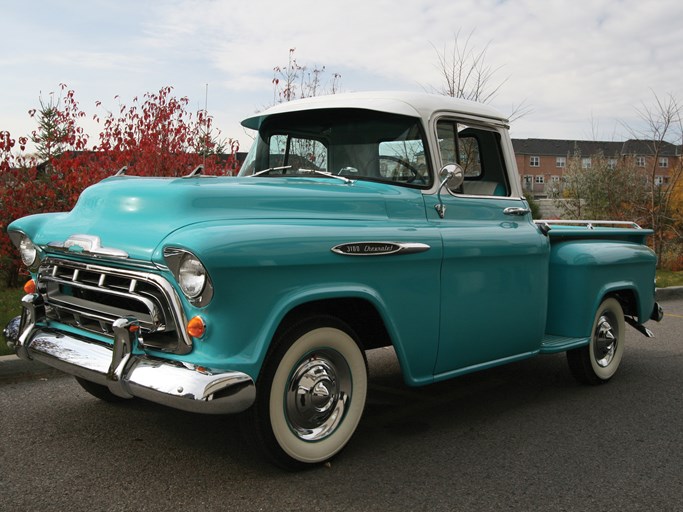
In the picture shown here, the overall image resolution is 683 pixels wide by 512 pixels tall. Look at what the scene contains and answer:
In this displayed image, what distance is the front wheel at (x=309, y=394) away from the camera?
3.23 m

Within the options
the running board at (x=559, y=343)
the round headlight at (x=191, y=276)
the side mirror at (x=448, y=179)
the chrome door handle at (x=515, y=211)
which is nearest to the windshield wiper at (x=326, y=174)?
the side mirror at (x=448, y=179)

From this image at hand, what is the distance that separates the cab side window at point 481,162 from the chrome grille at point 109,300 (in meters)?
2.20

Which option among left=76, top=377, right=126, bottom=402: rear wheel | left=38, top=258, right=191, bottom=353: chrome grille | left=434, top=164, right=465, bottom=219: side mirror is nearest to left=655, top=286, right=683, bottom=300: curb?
left=434, top=164, right=465, bottom=219: side mirror

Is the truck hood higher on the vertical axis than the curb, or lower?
higher

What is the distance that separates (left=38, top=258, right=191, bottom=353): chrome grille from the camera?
3096mm

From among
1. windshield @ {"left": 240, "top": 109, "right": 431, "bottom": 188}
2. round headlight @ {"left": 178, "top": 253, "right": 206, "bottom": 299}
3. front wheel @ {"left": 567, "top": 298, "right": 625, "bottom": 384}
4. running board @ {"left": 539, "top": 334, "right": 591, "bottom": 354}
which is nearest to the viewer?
round headlight @ {"left": 178, "top": 253, "right": 206, "bottom": 299}

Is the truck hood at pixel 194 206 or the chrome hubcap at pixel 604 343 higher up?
the truck hood at pixel 194 206

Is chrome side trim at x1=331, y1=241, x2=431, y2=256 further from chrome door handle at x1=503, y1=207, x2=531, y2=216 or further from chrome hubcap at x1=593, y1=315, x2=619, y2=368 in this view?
chrome hubcap at x1=593, y1=315, x2=619, y2=368

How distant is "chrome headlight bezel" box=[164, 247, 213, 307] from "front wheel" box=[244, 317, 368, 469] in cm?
44

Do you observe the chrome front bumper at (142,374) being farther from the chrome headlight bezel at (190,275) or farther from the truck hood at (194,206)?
the truck hood at (194,206)

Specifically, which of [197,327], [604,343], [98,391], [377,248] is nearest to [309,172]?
[377,248]

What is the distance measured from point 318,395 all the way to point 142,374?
2.89ft

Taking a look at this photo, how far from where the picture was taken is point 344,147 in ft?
14.4

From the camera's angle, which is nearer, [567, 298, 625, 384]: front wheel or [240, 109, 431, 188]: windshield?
[240, 109, 431, 188]: windshield
